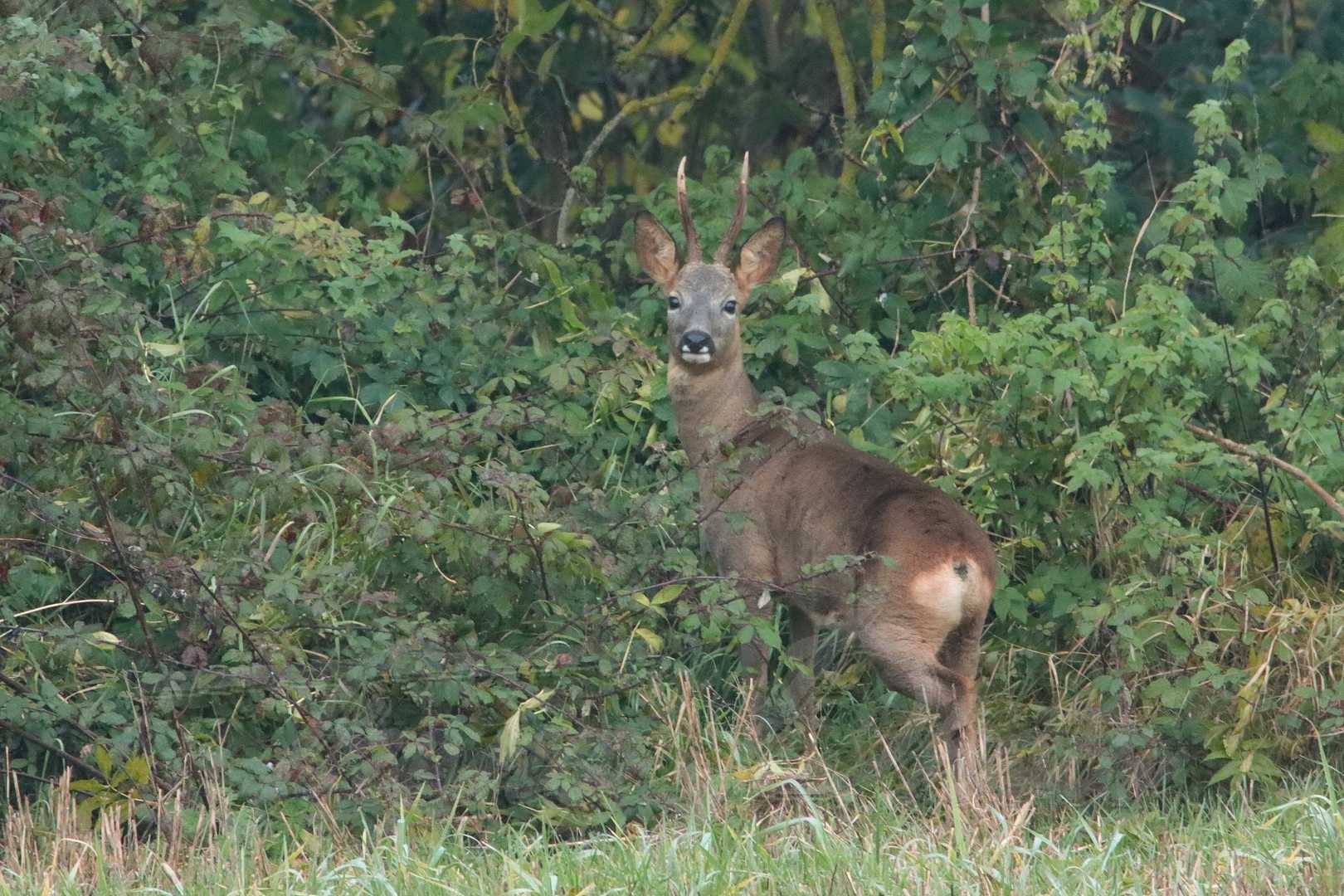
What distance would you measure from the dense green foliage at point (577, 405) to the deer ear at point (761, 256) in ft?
0.79

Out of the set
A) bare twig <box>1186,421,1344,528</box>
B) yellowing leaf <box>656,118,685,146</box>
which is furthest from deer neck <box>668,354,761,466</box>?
yellowing leaf <box>656,118,685,146</box>

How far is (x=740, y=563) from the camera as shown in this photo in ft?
21.1

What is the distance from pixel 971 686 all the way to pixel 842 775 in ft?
2.10

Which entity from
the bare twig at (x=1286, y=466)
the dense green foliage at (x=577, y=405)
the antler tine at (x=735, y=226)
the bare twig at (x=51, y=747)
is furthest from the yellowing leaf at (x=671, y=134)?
the bare twig at (x=51, y=747)

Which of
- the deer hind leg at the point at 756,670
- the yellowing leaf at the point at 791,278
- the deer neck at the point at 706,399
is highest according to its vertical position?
the yellowing leaf at the point at 791,278

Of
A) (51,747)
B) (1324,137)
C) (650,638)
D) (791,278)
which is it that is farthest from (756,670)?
(1324,137)

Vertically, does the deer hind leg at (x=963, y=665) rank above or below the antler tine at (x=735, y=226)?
below

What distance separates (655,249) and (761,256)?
390 millimetres

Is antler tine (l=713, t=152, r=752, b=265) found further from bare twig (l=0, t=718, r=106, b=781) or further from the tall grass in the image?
bare twig (l=0, t=718, r=106, b=781)

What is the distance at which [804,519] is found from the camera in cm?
628

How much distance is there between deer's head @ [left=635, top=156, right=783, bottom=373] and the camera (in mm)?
6777

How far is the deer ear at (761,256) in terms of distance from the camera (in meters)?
7.07

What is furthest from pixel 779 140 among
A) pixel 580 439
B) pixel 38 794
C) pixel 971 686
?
pixel 38 794

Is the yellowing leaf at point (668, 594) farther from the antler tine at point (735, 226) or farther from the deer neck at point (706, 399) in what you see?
the antler tine at point (735, 226)
